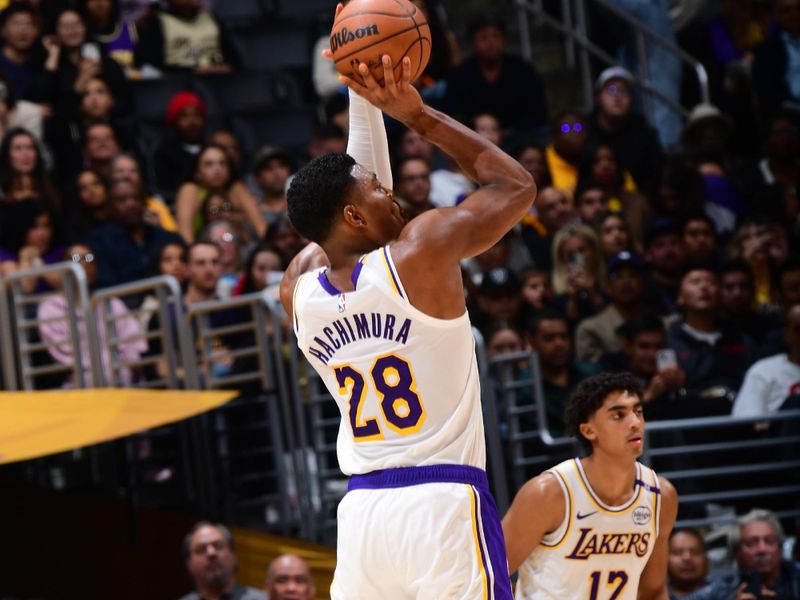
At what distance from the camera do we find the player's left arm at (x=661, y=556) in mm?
6461

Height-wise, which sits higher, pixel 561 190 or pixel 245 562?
pixel 561 190

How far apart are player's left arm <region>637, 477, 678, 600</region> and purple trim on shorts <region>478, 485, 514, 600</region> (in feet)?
5.01

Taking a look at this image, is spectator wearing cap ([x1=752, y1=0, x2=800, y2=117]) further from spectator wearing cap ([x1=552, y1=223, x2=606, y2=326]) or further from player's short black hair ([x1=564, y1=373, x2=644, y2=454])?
player's short black hair ([x1=564, y1=373, x2=644, y2=454])

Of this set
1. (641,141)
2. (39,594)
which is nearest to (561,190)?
(641,141)

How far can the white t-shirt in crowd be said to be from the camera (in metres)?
9.79

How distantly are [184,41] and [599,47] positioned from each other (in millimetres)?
3956

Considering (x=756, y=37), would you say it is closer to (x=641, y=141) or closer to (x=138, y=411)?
(x=641, y=141)

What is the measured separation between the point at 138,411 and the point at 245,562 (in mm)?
1412

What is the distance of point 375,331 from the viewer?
199 inches

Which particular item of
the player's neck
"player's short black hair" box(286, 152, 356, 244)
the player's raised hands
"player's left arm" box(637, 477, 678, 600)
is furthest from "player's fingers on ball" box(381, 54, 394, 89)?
"player's left arm" box(637, 477, 678, 600)

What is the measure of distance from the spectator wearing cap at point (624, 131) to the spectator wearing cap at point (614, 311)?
1881 millimetres

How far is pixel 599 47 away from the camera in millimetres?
14891

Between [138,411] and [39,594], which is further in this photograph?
[39,594]

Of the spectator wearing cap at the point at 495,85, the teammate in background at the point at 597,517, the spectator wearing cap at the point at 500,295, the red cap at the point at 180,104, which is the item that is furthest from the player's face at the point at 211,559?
the spectator wearing cap at the point at 495,85
